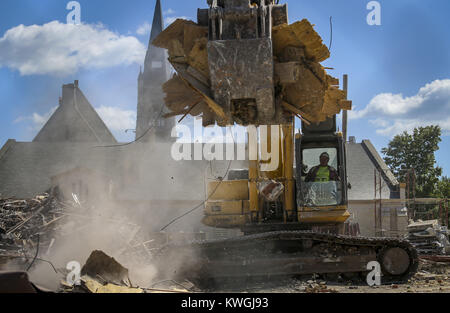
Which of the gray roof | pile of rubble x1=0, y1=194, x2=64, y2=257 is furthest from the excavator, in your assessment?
the gray roof

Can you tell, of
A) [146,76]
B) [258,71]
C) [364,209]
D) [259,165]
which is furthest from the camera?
[146,76]

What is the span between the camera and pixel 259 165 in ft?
29.6

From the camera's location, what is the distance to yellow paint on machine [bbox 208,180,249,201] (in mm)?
9578

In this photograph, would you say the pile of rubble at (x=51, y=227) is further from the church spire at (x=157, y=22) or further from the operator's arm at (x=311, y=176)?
the church spire at (x=157, y=22)

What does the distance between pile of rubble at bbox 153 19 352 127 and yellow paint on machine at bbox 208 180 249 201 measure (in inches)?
139

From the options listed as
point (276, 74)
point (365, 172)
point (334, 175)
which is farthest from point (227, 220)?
point (365, 172)

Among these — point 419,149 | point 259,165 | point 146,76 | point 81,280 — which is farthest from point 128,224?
point 146,76

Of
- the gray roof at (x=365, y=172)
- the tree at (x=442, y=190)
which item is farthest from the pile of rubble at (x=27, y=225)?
the tree at (x=442, y=190)

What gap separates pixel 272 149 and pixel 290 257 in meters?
2.06

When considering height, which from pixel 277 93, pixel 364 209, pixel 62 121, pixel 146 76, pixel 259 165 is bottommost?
pixel 364 209

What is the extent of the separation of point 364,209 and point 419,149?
600 inches

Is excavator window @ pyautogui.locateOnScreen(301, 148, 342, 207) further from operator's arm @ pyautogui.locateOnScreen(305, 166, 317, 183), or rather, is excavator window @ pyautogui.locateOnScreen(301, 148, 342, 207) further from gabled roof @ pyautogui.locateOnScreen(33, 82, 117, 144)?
gabled roof @ pyautogui.locateOnScreen(33, 82, 117, 144)

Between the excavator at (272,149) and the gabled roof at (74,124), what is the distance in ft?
114
